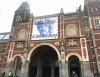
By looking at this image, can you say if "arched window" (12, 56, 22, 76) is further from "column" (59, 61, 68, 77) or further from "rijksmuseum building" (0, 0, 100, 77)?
"column" (59, 61, 68, 77)

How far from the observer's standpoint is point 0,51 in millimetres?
35688

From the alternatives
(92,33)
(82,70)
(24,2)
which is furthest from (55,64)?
(24,2)

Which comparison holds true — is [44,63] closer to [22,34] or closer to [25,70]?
[25,70]

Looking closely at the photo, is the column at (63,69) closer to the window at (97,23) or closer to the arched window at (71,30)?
the arched window at (71,30)

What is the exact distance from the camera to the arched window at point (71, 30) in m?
25.6

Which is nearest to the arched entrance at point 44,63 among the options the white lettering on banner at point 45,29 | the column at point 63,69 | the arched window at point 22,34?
the white lettering on banner at point 45,29

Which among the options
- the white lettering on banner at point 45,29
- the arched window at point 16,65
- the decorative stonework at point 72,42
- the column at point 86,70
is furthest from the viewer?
the arched window at point 16,65

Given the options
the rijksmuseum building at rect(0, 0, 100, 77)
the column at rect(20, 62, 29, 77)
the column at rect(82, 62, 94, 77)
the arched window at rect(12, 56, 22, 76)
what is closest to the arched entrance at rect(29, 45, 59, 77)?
the rijksmuseum building at rect(0, 0, 100, 77)

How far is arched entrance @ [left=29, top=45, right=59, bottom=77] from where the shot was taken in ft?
92.8

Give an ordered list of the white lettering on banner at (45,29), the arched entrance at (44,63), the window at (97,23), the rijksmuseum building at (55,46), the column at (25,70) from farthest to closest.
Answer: the window at (97,23), the arched entrance at (44,63), the white lettering on banner at (45,29), the column at (25,70), the rijksmuseum building at (55,46)

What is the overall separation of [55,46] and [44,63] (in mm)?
6518

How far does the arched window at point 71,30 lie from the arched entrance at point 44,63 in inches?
207

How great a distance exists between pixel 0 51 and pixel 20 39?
1076 centimetres

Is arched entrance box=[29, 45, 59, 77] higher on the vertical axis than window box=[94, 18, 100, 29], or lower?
lower
